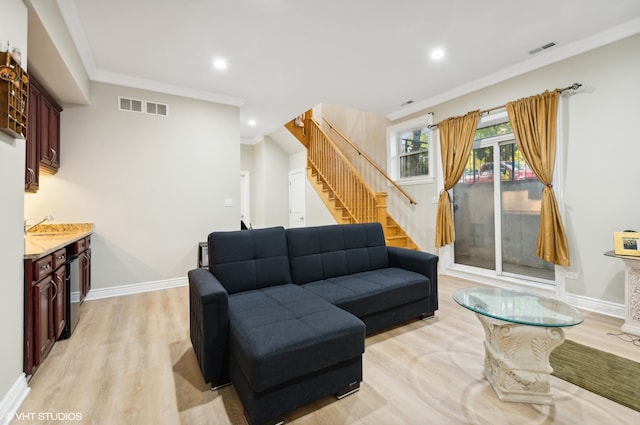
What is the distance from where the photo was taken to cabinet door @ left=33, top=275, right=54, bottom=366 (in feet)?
6.32

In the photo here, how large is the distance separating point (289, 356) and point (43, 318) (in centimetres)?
194

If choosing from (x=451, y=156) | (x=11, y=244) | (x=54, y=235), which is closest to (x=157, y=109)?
(x=54, y=235)

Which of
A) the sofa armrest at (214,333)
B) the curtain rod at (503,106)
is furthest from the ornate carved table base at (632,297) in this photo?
the sofa armrest at (214,333)

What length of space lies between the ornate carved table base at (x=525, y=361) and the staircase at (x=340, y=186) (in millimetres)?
3400

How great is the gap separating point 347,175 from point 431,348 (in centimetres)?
402

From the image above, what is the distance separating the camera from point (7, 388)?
161cm

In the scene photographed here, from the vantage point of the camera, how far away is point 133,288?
12.8 feet

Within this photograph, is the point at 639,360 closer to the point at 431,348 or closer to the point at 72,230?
the point at 431,348

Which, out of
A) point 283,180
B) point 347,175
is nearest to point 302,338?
point 347,175

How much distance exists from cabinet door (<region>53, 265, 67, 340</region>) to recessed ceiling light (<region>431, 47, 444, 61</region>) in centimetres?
435

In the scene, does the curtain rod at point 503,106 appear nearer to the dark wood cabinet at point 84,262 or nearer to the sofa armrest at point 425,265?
the sofa armrest at point 425,265

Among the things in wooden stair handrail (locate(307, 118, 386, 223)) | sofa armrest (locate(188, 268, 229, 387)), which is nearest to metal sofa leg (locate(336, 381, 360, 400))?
sofa armrest (locate(188, 268, 229, 387))

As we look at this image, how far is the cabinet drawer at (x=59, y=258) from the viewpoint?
2250 mm

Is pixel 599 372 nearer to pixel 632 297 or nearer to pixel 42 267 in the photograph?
pixel 632 297
